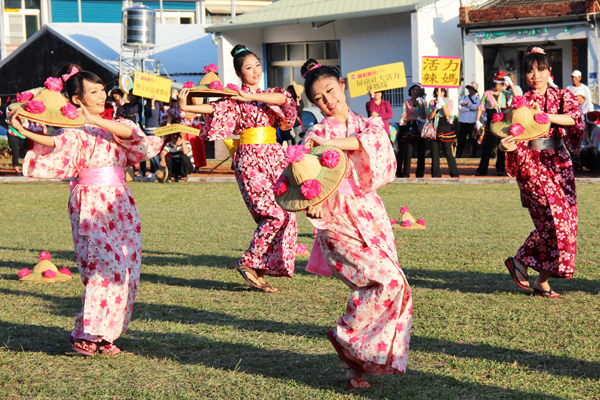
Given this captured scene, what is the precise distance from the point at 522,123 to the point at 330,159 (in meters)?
2.37

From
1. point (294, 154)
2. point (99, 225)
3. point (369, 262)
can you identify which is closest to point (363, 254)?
point (369, 262)

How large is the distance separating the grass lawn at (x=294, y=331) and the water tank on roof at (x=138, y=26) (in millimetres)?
17577

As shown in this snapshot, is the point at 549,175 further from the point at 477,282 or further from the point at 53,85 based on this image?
the point at 53,85

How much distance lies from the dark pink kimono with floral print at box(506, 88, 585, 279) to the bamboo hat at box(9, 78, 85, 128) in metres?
3.15

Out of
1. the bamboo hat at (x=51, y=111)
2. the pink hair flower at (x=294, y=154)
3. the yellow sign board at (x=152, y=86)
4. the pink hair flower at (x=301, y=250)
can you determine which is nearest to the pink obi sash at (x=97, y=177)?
the bamboo hat at (x=51, y=111)

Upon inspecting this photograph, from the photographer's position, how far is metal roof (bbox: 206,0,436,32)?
20359 mm

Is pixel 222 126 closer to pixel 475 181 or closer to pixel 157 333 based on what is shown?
A: pixel 157 333

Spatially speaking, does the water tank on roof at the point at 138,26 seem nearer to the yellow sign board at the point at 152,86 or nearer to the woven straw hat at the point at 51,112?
the yellow sign board at the point at 152,86

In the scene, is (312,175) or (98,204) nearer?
(312,175)

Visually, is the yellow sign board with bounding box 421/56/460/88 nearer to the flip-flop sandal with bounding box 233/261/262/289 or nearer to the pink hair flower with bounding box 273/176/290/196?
the flip-flop sandal with bounding box 233/261/262/289

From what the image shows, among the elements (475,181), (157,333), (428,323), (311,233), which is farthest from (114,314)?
(475,181)

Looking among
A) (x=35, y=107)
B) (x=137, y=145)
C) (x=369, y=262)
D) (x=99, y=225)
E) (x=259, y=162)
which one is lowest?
(x=369, y=262)

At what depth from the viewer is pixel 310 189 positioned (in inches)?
145

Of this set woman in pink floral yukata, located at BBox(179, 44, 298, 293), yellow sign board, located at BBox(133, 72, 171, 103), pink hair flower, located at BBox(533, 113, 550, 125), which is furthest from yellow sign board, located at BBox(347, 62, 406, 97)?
pink hair flower, located at BBox(533, 113, 550, 125)
